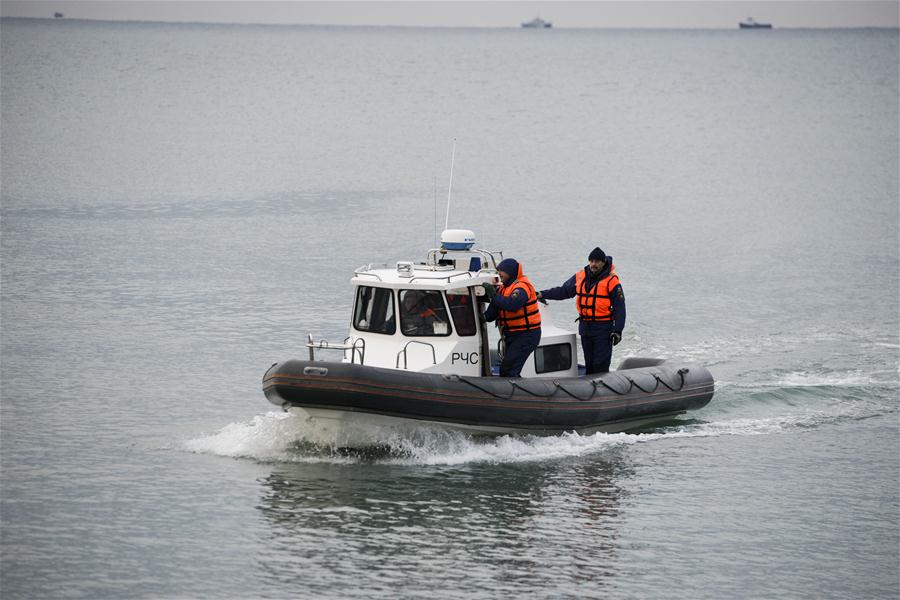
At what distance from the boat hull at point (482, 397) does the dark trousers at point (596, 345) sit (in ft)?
0.57

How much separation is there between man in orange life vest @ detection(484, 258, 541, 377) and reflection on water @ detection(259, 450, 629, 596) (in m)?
1.14

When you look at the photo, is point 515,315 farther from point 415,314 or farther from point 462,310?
point 415,314


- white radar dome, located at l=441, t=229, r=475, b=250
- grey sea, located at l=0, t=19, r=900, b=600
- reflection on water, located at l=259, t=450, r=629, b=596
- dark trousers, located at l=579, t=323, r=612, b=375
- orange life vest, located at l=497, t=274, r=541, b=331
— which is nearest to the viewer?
reflection on water, located at l=259, t=450, r=629, b=596

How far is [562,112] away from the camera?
70062 millimetres

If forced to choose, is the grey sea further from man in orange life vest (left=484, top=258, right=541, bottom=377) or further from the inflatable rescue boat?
man in orange life vest (left=484, top=258, right=541, bottom=377)

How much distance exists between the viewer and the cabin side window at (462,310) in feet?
43.6

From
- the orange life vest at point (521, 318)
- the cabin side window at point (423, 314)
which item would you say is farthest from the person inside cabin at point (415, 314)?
the orange life vest at point (521, 318)

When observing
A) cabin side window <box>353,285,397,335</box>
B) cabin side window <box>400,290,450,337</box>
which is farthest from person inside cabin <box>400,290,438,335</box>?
cabin side window <box>353,285,397,335</box>

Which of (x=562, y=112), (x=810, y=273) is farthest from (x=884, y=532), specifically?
(x=562, y=112)

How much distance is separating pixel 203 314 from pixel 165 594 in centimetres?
1025

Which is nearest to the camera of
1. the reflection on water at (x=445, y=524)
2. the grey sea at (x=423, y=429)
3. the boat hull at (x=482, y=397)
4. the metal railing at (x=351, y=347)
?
the reflection on water at (x=445, y=524)

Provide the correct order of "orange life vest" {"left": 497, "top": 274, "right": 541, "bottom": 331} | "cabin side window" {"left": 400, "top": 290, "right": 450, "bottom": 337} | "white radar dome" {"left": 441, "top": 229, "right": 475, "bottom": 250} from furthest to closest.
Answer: "white radar dome" {"left": 441, "top": 229, "right": 475, "bottom": 250}, "orange life vest" {"left": 497, "top": 274, "right": 541, "bottom": 331}, "cabin side window" {"left": 400, "top": 290, "right": 450, "bottom": 337}

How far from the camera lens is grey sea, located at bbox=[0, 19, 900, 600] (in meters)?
11.1

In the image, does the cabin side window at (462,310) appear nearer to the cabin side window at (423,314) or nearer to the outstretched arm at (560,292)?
the cabin side window at (423,314)
